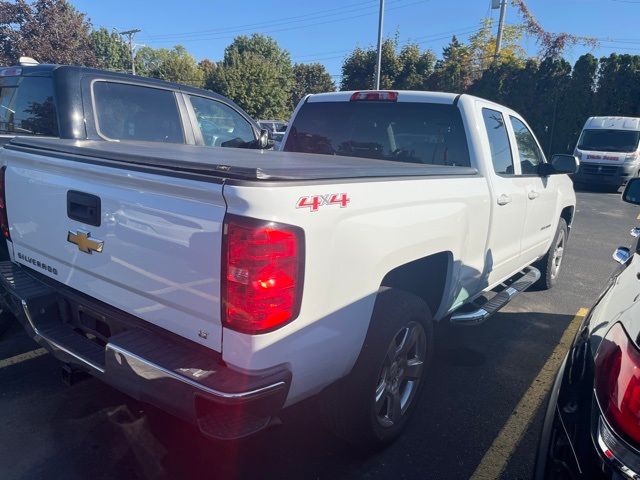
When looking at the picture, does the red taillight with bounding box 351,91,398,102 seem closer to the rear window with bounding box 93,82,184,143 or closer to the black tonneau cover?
the black tonneau cover

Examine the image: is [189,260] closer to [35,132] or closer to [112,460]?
[112,460]

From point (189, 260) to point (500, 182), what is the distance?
103 inches

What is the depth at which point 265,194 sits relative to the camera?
1.77 meters

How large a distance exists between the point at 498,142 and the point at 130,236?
3.05 metres

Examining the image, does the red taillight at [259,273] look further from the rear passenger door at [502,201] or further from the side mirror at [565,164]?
the side mirror at [565,164]

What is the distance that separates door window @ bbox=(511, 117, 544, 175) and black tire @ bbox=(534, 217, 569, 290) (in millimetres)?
1099

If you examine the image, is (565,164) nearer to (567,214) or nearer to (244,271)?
(567,214)

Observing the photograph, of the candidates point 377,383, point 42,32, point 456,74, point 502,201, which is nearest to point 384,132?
point 502,201

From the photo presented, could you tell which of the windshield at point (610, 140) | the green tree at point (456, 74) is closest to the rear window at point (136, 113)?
the windshield at point (610, 140)

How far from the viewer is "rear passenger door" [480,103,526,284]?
143 inches

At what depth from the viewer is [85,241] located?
2355mm

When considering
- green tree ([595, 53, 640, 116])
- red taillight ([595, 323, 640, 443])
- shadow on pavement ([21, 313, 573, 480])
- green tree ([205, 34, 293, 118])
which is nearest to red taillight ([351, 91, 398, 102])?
shadow on pavement ([21, 313, 573, 480])

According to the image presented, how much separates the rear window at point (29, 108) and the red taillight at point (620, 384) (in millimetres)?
4667

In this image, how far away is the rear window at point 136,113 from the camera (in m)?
4.74
